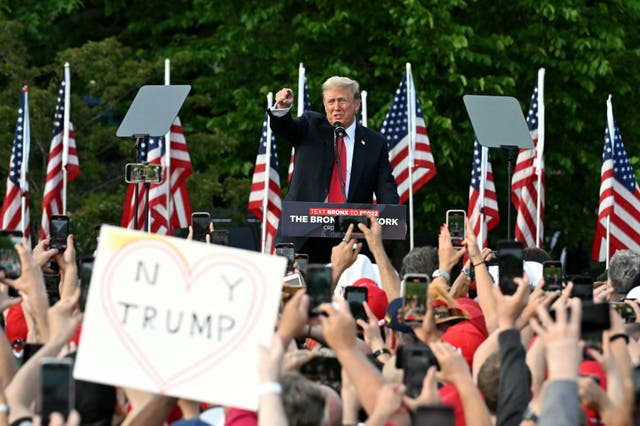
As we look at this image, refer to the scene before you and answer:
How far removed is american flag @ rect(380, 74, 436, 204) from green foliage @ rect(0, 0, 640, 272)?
3.66 m

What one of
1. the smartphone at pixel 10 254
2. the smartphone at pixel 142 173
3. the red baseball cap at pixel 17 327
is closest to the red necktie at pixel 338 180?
the smartphone at pixel 142 173

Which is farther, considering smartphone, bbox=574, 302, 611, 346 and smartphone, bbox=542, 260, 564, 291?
smartphone, bbox=542, 260, 564, 291

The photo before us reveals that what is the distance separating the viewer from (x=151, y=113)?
37.5 ft

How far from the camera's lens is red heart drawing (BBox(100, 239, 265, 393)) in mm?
5715

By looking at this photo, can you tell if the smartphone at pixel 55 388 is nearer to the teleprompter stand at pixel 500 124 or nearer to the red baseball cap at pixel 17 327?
the red baseball cap at pixel 17 327

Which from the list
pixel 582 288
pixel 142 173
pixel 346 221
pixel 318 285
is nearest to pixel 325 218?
pixel 346 221

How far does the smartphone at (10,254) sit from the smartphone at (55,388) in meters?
1.79

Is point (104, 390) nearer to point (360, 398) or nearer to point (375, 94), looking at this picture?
point (360, 398)

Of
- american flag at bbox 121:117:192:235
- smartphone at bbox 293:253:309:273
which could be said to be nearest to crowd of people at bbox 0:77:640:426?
smartphone at bbox 293:253:309:273

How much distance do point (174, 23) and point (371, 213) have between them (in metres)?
14.6

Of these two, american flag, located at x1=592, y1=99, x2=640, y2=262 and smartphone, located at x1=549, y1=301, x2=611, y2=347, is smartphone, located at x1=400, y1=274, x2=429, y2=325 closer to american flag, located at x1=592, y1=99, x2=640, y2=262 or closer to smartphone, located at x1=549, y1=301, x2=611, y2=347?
smartphone, located at x1=549, y1=301, x2=611, y2=347

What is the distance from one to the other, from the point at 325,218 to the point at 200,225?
90 cm

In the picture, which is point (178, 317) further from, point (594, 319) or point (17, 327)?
point (17, 327)

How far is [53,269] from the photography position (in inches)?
387
